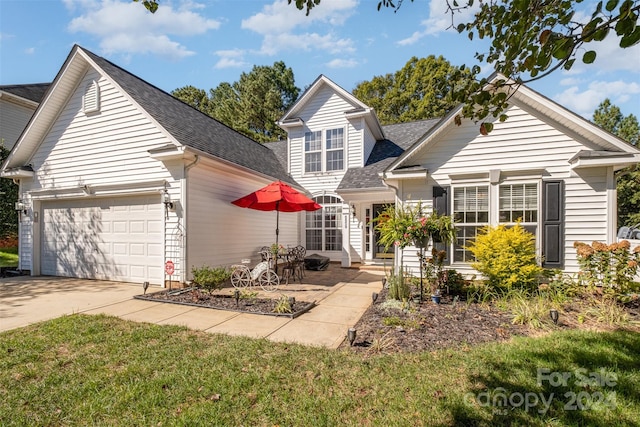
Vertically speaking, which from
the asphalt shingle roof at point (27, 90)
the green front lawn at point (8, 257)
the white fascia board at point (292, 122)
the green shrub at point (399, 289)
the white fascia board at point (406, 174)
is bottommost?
the green front lawn at point (8, 257)

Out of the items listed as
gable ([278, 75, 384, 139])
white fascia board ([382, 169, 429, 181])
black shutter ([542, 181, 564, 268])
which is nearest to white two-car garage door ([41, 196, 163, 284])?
white fascia board ([382, 169, 429, 181])

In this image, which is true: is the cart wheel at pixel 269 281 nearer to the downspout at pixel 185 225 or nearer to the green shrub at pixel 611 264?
the downspout at pixel 185 225

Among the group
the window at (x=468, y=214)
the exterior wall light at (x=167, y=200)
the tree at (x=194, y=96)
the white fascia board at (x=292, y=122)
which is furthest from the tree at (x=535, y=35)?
the tree at (x=194, y=96)

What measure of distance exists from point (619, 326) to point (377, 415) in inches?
194

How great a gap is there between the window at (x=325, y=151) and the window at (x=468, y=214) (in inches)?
250

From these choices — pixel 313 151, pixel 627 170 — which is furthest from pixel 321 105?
pixel 627 170

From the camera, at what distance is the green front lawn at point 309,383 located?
2.68 metres

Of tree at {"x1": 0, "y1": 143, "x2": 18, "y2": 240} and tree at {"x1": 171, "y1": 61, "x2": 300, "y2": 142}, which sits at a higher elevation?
tree at {"x1": 171, "y1": 61, "x2": 300, "y2": 142}

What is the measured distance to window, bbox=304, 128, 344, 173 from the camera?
13.6 meters

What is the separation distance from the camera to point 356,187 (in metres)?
11.5

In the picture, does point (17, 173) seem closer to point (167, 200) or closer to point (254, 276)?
point (167, 200)

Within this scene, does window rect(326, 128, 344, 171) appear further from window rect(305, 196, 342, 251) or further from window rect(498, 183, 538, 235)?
window rect(498, 183, 538, 235)

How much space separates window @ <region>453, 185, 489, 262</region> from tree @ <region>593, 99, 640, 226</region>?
1611cm

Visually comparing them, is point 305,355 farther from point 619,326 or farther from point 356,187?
point 356,187
